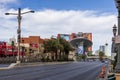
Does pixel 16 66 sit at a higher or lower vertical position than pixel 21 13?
lower

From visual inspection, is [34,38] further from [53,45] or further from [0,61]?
[0,61]

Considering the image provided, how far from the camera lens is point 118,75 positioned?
20297 mm

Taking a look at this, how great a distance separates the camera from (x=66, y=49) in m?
143

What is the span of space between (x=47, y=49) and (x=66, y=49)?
1854cm

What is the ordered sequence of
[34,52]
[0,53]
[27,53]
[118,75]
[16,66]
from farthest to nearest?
[34,52]
[27,53]
[0,53]
[16,66]
[118,75]

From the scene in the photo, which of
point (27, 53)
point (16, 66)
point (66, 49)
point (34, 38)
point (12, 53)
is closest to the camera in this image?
point (16, 66)

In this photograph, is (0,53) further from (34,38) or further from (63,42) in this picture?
(34,38)

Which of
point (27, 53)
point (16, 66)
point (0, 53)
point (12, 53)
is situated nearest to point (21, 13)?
point (16, 66)

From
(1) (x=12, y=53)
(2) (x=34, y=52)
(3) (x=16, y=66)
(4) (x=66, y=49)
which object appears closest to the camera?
(3) (x=16, y=66)

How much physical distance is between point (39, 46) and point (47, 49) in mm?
57707

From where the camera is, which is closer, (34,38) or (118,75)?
(118,75)

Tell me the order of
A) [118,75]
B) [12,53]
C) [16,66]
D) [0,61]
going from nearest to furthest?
[118,75] < [16,66] < [0,61] < [12,53]

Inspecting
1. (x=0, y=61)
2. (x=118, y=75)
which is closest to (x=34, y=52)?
(x=0, y=61)

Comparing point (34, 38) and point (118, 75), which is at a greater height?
point (34, 38)
